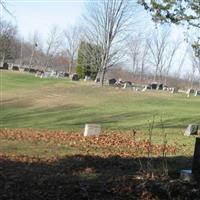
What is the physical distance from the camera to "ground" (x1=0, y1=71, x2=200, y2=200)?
7438 mm

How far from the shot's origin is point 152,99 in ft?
150

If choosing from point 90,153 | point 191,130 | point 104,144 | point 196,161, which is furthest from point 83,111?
point 196,161

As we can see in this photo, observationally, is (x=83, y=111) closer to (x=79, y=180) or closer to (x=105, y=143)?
(x=105, y=143)

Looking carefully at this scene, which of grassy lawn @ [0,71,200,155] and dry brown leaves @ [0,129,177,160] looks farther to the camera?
grassy lawn @ [0,71,200,155]

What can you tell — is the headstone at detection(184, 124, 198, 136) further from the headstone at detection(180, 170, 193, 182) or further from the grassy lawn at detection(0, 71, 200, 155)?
the headstone at detection(180, 170, 193, 182)

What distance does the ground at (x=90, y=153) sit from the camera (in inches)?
293

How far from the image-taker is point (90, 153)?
14.4 meters

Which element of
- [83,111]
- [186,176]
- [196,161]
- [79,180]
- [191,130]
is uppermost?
[196,161]

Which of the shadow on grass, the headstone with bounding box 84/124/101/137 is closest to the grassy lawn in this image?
the headstone with bounding box 84/124/101/137

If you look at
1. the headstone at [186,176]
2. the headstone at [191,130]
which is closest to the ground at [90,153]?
the headstone at [186,176]

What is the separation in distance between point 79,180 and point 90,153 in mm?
6043

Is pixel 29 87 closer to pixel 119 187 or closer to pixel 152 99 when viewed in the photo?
pixel 152 99

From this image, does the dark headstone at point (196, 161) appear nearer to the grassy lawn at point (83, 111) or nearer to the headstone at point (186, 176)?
the headstone at point (186, 176)

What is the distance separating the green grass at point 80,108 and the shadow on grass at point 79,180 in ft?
40.7
